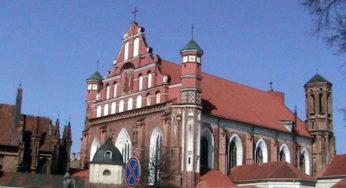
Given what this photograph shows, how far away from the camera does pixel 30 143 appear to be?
5000 cm

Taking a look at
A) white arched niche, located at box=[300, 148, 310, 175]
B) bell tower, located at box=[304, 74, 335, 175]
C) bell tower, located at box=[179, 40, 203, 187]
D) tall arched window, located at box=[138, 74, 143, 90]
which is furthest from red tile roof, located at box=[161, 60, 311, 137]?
bell tower, located at box=[179, 40, 203, 187]

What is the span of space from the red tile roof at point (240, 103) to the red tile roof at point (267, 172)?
5.16 metres

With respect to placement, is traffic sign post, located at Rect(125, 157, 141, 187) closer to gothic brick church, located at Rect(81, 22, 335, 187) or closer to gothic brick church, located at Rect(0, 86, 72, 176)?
gothic brick church, located at Rect(81, 22, 335, 187)

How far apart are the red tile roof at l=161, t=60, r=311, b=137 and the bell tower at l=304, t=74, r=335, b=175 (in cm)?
140

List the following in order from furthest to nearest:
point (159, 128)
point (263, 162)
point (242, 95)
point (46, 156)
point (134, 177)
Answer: point (242, 95), point (263, 162), point (46, 156), point (159, 128), point (134, 177)

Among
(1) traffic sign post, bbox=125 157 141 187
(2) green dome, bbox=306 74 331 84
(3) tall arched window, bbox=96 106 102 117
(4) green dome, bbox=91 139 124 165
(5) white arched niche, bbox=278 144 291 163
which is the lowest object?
(1) traffic sign post, bbox=125 157 141 187

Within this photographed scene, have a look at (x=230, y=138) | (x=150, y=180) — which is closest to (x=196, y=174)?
(x=150, y=180)

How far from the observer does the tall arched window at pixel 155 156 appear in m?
44.1

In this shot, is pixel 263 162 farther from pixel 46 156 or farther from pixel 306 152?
pixel 46 156

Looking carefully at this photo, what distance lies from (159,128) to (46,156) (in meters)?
12.0

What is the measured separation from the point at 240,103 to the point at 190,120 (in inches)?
494

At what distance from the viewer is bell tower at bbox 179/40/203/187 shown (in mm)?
44000

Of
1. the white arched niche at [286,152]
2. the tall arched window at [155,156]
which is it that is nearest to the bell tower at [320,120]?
the white arched niche at [286,152]

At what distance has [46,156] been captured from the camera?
5047 cm
